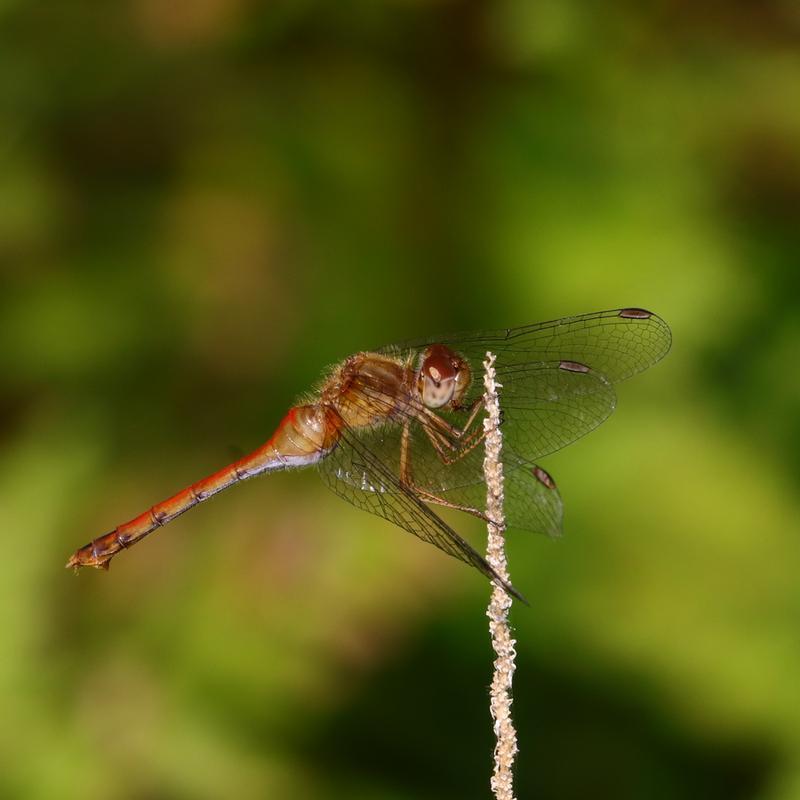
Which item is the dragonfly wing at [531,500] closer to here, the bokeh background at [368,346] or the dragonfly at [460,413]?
the dragonfly at [460,413]

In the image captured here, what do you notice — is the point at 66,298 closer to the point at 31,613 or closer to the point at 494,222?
the point at 31,613

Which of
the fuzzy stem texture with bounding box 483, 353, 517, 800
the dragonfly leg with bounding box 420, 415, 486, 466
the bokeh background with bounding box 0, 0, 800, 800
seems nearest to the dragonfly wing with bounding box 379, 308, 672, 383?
the dragonfly leg with bounding box 420, 415, 486, 466

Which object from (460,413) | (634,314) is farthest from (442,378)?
(634,314)

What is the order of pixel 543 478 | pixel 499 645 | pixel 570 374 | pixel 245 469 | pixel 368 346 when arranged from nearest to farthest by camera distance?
1. pixel 499 645
2. pixel 543 478
3. pixel 570 374
4. pixel 245 469
5. pixel 368 346

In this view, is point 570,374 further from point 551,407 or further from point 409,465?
point 409,465

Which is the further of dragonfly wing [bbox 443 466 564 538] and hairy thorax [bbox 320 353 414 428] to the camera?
hairy thorax [bbox 320 353 414 428]

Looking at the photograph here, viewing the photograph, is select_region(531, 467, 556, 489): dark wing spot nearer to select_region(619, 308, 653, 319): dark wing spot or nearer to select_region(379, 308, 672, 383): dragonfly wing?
select_region(379, 308, 672, 383): dragonfly wing

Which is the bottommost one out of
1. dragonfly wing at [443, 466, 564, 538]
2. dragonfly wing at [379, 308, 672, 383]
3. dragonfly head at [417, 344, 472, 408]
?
dragonfly wing at [443, 466, 564, 538]

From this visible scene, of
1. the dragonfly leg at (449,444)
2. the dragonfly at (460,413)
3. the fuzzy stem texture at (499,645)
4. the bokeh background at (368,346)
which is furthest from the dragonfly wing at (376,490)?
the fuzzy stem texture at (499,645)
